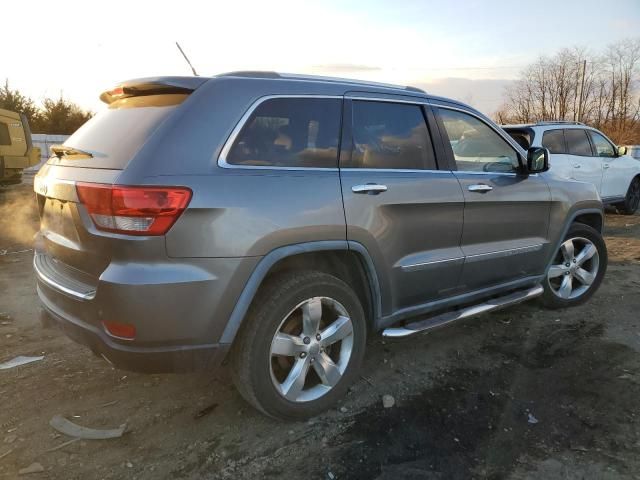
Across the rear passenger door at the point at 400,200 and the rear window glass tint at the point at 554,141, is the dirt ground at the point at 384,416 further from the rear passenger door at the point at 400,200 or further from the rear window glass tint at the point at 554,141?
the rear window glass tint at the point at 554,141

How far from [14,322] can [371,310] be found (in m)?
3.21

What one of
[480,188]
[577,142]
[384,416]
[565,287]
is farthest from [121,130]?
[577,142]

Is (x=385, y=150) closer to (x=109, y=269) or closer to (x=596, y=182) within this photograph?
(x=109, y=269)

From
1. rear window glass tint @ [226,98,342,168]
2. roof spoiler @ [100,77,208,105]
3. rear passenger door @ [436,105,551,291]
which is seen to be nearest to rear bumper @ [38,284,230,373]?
rear window glass tint @ [226,98,342,168]

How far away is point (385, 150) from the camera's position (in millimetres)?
3094

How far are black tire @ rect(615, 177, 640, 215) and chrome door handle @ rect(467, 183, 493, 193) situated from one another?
801 centimetres

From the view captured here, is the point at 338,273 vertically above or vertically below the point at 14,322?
above

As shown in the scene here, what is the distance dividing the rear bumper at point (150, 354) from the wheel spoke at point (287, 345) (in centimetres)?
28

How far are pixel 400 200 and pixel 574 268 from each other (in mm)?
2569

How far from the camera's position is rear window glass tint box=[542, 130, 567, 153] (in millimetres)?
7755

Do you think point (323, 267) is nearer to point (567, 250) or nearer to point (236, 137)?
point (236, 137)

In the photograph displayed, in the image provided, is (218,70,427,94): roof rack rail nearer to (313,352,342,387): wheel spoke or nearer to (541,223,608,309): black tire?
(313,352,342,387): wheel spoke

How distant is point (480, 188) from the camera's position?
11.5 ft

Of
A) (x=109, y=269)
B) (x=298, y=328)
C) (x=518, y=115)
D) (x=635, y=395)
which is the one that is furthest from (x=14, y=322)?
(x=518, y=115)
